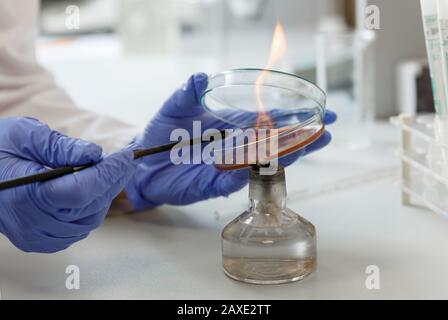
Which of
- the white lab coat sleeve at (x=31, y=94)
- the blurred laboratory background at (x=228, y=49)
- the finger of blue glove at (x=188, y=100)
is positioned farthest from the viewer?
the blurred laboratory background at (x=228, y=49)

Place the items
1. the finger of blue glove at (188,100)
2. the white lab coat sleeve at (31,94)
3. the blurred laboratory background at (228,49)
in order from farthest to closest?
the blurred laboratory background at (228,49) → the white lab coat sleeve at (31,94) → the finger of blue glove at (188,100)

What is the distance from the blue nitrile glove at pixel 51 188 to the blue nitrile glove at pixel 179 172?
0.16 m

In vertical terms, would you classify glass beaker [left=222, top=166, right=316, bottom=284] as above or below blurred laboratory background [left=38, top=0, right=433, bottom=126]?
below

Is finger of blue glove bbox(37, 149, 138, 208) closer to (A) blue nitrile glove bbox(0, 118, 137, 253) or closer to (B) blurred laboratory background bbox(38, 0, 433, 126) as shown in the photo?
(A) blue nitrile glove bbox(0, 118, 137, 253)

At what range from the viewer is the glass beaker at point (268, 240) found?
2.56ft

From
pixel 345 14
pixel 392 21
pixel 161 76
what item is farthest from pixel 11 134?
pixel 345 14

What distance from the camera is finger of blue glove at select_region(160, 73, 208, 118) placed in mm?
865

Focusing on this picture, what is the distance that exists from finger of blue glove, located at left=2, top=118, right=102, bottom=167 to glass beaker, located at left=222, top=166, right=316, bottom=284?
174mm

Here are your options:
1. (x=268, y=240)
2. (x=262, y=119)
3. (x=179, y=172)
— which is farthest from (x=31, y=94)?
(x=268, y=240)

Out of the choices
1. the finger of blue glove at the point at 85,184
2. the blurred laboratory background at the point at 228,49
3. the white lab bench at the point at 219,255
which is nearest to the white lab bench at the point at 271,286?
the white lab bench at the point at 219,255

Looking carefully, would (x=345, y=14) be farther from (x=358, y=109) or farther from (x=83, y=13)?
(x=358, y=109)

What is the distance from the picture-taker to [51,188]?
0.75 metres

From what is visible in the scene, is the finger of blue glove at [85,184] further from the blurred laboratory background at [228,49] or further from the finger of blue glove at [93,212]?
the blurred laboratory background at [228,49]

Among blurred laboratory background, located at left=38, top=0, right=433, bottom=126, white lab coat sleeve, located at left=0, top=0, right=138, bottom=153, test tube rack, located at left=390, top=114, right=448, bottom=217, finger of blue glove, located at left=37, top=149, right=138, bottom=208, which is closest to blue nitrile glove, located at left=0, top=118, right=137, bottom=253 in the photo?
finger of blue glove, located at left=37, top=149, right=138, bottom=208
